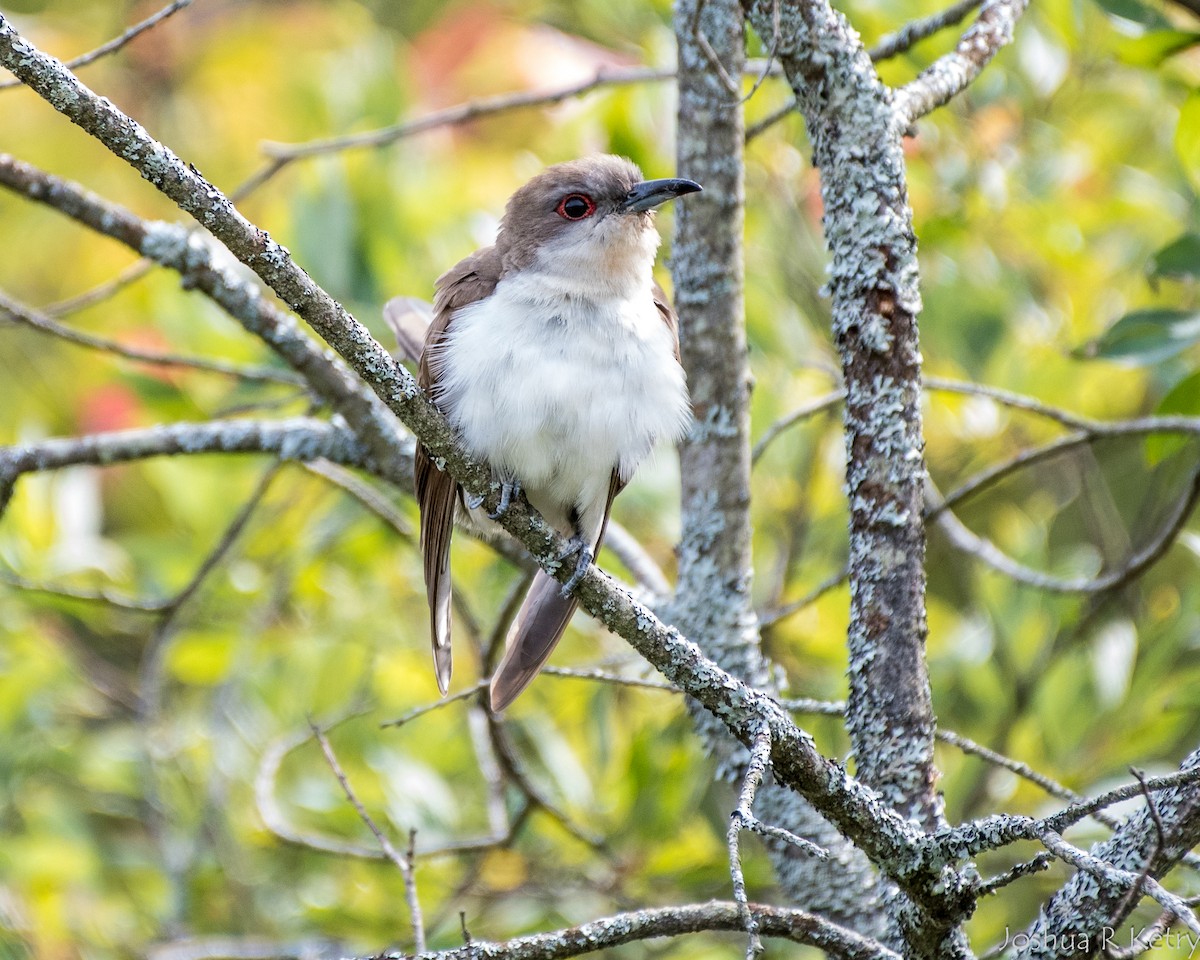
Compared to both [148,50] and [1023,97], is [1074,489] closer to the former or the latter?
[1023,97]

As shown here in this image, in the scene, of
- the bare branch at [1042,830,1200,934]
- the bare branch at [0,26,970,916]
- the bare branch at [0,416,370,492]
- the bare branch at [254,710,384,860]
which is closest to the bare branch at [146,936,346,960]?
the bare branch at [254,710,384,860]

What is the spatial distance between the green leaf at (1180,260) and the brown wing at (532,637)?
1491 millimetres

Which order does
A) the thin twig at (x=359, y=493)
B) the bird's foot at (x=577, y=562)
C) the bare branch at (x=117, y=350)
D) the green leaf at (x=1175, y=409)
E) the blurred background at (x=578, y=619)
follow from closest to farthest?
1. the bird's foot at (x=577, y=562)
2. the green leaf at (x=1175, y=409)
3. the bare branch at (x=117, y=350)
4. the thin twig at (x=359, y=493)
5. the blurred background at (x=578, y=619)

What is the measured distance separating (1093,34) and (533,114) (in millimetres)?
3517

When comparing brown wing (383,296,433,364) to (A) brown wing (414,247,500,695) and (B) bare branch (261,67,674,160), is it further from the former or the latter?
(B) bare branch (261,67,674,160)

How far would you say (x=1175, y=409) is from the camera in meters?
3.23

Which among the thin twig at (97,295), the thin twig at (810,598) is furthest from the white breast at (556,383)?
the thin twig at (97,295)

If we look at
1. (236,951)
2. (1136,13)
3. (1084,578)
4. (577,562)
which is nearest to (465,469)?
(577,562)

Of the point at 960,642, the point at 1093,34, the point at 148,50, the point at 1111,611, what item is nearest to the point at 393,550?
the point at 960,642

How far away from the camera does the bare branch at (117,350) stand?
3.48 metres

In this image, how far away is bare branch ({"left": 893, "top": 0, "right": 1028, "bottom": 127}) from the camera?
247cm

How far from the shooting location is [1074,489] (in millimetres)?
5414

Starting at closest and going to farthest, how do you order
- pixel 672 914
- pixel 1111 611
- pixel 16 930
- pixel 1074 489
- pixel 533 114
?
pixel 672 914 → pixel 16 930 → pixel 1111 611 → pixel 1074 489 → pixel 533 114

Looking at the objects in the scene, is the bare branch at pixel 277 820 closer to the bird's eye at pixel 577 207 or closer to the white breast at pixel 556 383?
the white breast at pixel 556 383
